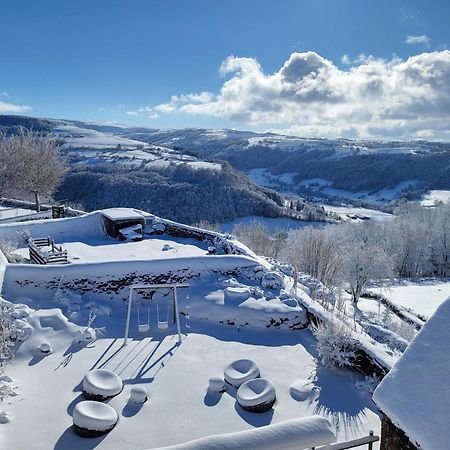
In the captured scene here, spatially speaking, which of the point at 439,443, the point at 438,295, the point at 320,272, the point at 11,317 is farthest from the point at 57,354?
the point at 438,295

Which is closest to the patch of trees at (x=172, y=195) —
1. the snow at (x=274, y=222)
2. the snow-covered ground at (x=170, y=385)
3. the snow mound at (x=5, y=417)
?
the snow at (x=274, y=222)

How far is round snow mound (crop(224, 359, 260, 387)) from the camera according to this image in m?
7.99

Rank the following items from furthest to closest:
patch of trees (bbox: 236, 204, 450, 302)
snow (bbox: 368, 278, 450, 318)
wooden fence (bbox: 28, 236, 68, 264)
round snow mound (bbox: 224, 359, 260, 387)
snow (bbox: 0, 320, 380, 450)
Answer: snow (bbox: 368, 278, 450, 318)
patch of trees (bbox: 236, 204, 450, 302)
wooden fence (bbox: 28, 236, 68, 264)
round snow mound (bbox: 224, 359, 260, 387)
snow (bbox: 0, 320, 380, 450)

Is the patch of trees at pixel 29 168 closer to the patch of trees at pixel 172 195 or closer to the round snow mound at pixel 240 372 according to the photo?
the round snow mound at pixel 240 372

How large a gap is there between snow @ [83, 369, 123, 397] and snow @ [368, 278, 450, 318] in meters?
30.7

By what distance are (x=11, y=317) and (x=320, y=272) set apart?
23776 millimetres

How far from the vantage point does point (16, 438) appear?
615 centimetres

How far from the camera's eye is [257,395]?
7328 millimetres

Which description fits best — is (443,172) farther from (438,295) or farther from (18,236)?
(18,236)

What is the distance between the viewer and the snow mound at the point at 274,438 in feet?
12.6

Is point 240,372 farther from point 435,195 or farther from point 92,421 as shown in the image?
point 435,195

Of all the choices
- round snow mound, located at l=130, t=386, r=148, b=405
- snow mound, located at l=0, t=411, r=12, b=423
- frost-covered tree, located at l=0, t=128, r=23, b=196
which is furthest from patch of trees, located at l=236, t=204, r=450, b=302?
snow mound, located at l=0, t=411, r=12, b=423

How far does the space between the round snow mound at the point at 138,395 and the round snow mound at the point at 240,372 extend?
1.75 metres

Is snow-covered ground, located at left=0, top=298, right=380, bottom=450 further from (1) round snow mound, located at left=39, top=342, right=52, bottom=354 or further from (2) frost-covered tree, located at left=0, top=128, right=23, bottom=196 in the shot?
(2) frost-covered tree, located at left=0, top=128, right=23, bottom=196
